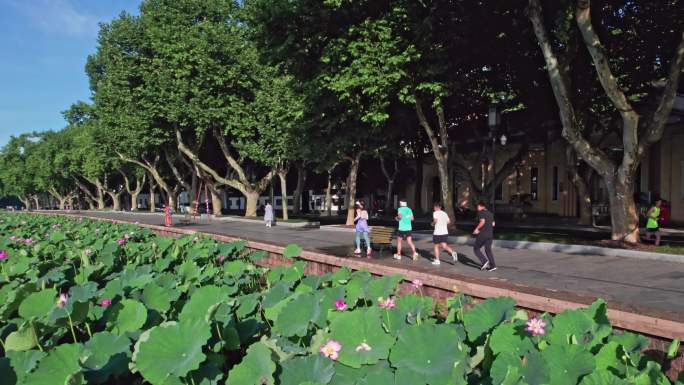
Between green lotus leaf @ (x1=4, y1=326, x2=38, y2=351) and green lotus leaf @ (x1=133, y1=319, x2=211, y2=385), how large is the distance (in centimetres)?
106

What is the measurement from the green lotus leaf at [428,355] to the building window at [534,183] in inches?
1207

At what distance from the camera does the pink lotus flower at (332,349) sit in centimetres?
229

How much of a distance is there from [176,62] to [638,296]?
2719 centimetres

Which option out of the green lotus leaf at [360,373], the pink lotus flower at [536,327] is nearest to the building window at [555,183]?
the pink lotus flower at [536,327]

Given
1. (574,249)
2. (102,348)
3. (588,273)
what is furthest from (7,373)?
(574,249)

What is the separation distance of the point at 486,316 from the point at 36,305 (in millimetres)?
3033

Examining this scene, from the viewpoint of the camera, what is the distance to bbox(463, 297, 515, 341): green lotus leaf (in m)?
2.70

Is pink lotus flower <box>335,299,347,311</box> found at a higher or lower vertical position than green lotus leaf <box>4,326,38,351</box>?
higher

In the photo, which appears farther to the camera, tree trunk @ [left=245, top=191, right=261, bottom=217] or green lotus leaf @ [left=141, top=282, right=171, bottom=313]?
tree trunk @ [left=245, top=191, right=261, bottom=217]

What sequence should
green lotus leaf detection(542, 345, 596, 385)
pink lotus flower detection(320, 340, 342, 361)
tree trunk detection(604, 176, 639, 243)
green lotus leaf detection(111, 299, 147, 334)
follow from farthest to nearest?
1. tree trunk detection(604, 176, 639, 243)
2. green lotus leaf detection(111, 299, 147, 334)
3. pink lotus flower detection(320, 340, 342, 361)
4. green lotus leaf detection(542, 345, 596, 385)

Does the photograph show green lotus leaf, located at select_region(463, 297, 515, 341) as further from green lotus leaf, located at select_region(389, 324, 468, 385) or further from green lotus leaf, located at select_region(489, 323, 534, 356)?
green lotus leaf, located at select_region(389, 324, 468, 385)

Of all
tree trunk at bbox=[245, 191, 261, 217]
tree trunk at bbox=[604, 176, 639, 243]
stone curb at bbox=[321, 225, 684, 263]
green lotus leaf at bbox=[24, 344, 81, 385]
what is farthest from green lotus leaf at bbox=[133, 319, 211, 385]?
tree trunk at bbox=[245, 191, 261, 217]

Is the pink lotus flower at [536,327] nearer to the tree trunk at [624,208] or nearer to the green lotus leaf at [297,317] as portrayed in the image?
the green lotus leaf at [297,317]

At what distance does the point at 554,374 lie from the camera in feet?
A: 6.38
